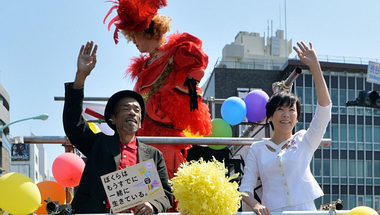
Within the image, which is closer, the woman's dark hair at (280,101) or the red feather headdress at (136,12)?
the woman's dark hair at (280,101)

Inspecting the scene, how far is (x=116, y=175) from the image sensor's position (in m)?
2.57

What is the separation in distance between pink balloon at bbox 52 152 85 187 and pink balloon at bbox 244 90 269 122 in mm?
2209

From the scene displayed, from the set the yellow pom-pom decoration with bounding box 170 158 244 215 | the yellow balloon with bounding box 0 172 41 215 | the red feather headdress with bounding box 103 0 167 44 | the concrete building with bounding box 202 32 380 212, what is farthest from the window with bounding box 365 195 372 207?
the yellow balloon with bounding box 0 172 41 215

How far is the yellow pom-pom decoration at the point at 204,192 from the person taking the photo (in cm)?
243

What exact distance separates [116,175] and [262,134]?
3008 millimetres

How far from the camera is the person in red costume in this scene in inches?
155

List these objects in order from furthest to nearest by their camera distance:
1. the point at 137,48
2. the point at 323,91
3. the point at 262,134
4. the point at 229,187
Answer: the point at 262,134, the point at 137,48, the point at 323,91, the point at 229,187

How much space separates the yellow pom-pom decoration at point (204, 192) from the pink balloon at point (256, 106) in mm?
3279

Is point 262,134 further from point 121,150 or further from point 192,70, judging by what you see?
point 121,150

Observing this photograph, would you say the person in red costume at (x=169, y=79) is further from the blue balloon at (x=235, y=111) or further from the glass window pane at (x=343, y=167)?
the glass window pane at (x=343, y=167)

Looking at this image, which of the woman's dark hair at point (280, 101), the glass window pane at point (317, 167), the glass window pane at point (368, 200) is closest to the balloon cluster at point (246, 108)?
the woman's dark hair at point (280, 101)

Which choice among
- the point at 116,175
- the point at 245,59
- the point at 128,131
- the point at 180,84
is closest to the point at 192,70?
the point at 180,84

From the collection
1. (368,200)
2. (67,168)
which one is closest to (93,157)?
(67,168)

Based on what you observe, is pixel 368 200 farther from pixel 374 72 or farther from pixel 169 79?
pixel 169 79
